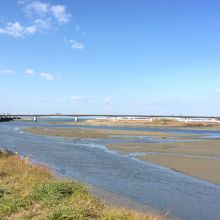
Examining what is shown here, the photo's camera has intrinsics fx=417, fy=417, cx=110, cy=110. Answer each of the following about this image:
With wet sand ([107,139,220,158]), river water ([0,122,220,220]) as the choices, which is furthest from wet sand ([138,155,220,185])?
wet sand ([107,139,220,158])

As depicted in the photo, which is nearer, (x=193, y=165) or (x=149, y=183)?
(x=149, y=183)

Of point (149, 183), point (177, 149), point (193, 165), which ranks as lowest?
point (149, 183)

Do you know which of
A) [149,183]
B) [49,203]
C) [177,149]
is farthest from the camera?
[177,149]

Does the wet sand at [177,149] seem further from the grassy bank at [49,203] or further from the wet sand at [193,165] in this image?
the grassy bank at [49,203]

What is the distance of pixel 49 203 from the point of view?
42.3ft

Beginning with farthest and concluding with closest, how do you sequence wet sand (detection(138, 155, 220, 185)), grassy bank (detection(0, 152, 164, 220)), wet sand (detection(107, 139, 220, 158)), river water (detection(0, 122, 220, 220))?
wet sand (detection(107, 139, 220, 158)), wet sand (detection(138, 155, 220, 185)), river water (detection(0, 122, 220, 220)), grassy bank (detection(0, 152, 164, 220))

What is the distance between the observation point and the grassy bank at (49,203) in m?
11.8

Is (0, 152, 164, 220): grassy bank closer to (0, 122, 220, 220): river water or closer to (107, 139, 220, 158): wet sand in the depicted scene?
(0, 122, 220, 220): river water

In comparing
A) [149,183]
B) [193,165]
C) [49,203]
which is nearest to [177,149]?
[193,165]

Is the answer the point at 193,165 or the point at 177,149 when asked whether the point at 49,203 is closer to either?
the point at 193,165

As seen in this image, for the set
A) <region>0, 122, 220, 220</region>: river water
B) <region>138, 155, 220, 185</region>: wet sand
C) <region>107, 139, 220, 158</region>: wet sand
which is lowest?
<region>0, 122, 220, 220</region>: river water

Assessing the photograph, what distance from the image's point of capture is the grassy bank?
11.8 metres

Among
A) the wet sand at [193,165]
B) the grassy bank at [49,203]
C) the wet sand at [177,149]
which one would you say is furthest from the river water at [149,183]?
the wet sand at [177,149]

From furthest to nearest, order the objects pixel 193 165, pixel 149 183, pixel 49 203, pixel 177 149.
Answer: pixel 177 149 → pixel 193 165 → pixel 149 183 → pixel 49 203
